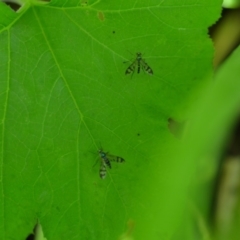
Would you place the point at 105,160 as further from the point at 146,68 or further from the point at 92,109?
the point at 146,68

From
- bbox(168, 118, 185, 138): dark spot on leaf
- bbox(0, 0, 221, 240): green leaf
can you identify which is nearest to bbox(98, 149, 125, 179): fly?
bbox(0, 0, 221, 240): green leaf

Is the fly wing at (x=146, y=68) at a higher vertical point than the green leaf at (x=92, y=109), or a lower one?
higher

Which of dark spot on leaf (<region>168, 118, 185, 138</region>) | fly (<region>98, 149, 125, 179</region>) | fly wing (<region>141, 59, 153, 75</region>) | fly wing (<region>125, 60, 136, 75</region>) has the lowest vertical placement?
fly (<region>98, 149, 125, 179</region>)

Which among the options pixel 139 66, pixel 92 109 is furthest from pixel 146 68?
pixel 92 109

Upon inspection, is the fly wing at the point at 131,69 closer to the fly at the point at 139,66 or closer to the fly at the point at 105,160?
the fly at the point at 139,66

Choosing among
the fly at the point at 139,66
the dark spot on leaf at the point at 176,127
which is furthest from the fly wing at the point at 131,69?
the dark spot on leaf at the point at 176,127

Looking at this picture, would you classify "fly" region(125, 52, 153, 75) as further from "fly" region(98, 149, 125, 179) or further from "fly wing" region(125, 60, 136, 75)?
"fly" region(98, 149, 125, 179)
